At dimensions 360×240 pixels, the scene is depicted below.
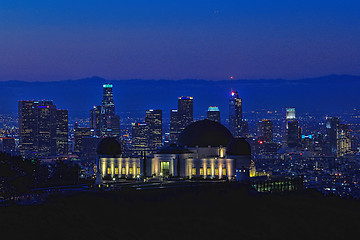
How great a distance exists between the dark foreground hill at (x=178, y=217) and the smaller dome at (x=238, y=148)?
18050 millimetres

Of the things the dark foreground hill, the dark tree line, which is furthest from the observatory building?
the dark foreground hill

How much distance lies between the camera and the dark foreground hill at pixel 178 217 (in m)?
72.4

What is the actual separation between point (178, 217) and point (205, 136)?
43.0 meters

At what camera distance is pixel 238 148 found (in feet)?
372

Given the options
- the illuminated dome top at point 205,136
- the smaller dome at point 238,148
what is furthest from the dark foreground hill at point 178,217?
the illuminated dome top at point 205,136

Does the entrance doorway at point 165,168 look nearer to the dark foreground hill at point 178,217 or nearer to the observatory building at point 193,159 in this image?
the observatory building at point 193,159

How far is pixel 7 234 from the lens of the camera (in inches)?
2741

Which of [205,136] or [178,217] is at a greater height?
[205,136]

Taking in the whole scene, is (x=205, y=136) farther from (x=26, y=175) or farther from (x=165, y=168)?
(x=26, y=175)

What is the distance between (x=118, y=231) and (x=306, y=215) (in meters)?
24.3

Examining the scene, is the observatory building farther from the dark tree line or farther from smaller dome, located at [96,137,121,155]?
the dark tree line

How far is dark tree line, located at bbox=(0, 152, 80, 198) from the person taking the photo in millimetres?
93688

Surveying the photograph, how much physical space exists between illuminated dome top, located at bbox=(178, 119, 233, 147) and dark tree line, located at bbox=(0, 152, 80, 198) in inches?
798

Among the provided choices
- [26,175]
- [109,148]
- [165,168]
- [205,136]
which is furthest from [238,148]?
[26,175]
